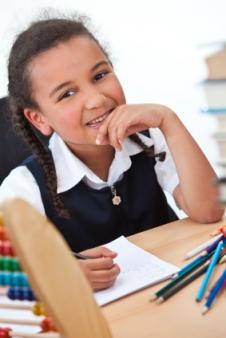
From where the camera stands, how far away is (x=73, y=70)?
860 millimetres

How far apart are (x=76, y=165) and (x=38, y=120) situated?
0.13 metres

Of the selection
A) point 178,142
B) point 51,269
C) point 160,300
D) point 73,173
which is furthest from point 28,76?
point 51,269

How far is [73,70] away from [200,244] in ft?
1.23

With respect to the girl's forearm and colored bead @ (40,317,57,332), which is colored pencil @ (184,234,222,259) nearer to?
the girl's forearm

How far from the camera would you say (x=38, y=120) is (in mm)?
1008

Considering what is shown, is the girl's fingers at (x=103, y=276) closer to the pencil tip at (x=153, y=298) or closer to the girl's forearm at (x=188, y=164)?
the pencil tip at (x=153, y=298)

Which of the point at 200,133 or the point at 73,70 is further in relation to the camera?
the point at 200,133

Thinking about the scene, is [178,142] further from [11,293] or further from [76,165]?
[11,293]

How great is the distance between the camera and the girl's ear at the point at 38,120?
0.99m

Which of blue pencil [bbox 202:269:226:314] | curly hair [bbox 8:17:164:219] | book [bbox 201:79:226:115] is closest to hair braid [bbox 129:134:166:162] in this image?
curly hair [bbox 8:17:164:219]

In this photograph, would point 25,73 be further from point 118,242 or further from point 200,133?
point 200,133

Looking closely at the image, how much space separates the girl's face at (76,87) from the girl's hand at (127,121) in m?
0.03

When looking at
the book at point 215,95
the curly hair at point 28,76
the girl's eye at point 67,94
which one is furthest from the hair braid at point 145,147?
Result: the book at point 215,95

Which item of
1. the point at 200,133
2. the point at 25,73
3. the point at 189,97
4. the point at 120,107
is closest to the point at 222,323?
the point at 120,107
